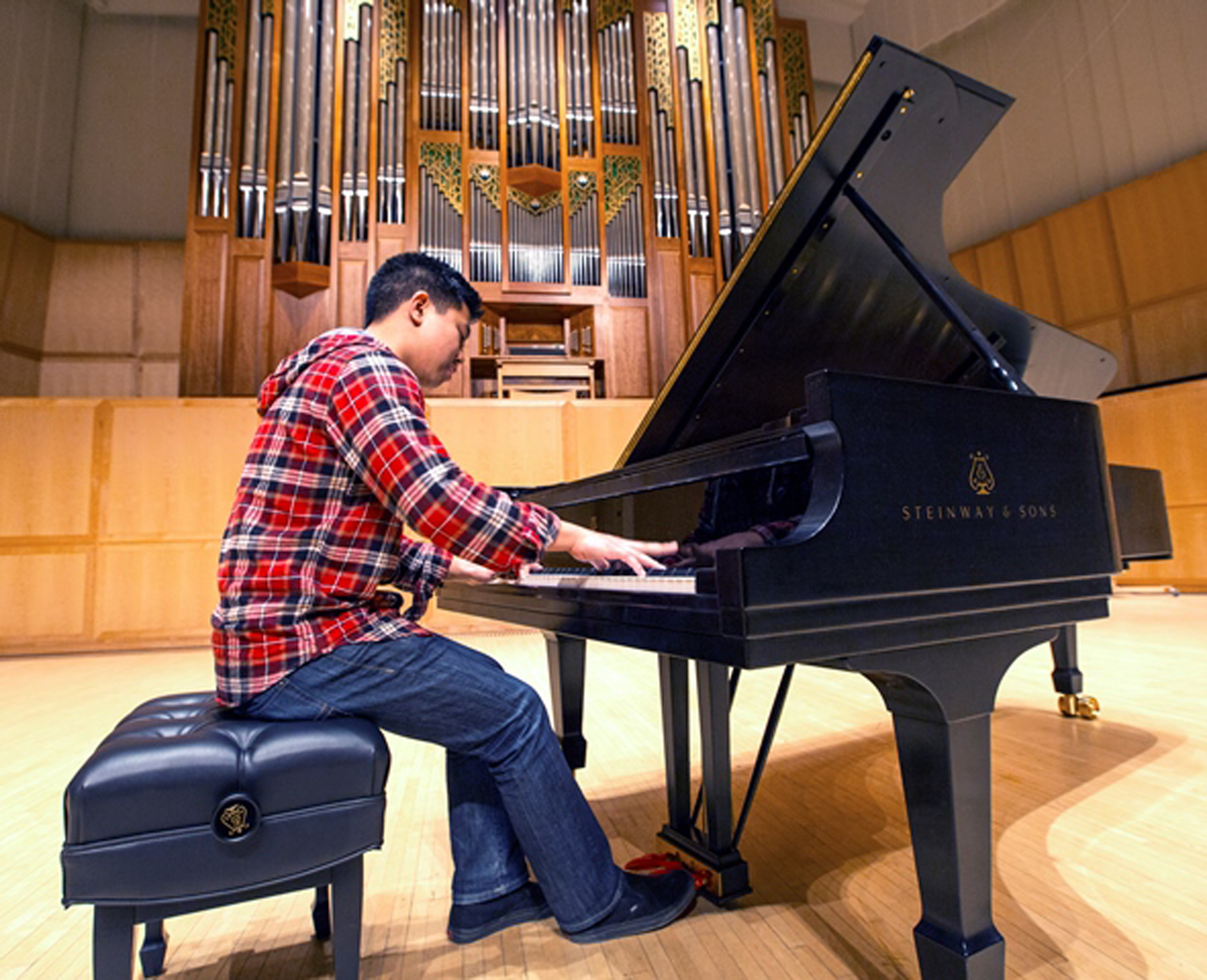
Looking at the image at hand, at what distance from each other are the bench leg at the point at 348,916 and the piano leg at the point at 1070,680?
2.41 metres

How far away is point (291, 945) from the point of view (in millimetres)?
1354

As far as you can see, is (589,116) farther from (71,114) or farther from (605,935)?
(605,935)

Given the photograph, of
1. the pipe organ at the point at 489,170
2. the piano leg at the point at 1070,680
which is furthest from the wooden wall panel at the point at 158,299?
the piano leg at the point at 1070,680

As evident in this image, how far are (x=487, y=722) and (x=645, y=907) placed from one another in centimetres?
46

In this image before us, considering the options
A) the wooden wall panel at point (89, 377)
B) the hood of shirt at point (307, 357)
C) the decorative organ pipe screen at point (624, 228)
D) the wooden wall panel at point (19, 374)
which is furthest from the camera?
the wooden wall panel at point (89, 377)

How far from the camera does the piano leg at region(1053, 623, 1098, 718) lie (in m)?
→ 2.57

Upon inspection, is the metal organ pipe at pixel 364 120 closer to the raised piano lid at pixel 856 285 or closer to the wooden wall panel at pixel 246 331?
the wooden wall panel at pixel 246 331

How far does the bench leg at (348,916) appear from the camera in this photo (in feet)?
3.39

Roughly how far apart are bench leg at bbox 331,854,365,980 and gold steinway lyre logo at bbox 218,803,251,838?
0.14 meters

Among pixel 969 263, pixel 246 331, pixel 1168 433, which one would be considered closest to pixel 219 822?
pixel 246 331

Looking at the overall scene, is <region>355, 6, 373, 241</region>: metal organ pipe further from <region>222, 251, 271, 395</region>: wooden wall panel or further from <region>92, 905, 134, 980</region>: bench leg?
<region>92, 905, 134, 980</region>: bench leg

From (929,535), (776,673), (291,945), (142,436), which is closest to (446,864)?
(291,945)

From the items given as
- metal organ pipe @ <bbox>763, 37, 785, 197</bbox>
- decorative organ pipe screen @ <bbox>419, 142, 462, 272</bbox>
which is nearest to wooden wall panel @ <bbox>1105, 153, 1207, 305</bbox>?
metal organ pipe @ <bbox>763, 37, 785, 197</bbox>

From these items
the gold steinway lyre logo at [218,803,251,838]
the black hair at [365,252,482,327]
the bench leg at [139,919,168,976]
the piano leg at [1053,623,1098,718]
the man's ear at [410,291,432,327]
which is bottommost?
the bench leg at [139,919,168,976]
